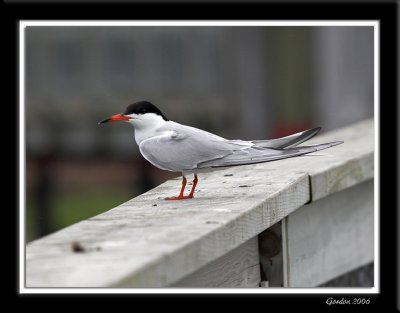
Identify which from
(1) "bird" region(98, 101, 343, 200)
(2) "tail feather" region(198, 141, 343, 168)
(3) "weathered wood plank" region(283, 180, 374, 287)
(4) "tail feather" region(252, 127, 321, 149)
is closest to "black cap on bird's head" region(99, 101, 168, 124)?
(1) "bird" region(98, 101, 343, 200)

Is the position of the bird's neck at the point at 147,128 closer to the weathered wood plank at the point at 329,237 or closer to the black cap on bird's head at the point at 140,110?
the black cap on bird's head at the point at 140,110

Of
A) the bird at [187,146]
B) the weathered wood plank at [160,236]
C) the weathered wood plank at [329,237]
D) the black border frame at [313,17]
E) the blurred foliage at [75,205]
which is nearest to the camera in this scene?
the weathered wood plank at [160,236]

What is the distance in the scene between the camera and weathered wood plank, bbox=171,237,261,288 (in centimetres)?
333

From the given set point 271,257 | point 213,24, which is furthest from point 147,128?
point 271,257

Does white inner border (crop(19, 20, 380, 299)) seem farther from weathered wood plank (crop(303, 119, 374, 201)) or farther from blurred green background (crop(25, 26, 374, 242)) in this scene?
weathered wood plank (crop(303, 119, 374, 201))

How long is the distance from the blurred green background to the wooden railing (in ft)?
1.62

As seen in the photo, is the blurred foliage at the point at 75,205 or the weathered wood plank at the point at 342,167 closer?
the weathered wood plank at the point at 342,167

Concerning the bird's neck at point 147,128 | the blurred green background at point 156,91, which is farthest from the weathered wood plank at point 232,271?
the blurred green background at point 156,91

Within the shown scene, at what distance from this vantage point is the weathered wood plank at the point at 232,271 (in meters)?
3.33

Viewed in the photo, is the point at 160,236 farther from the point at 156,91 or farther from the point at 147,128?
the point at 156,91
